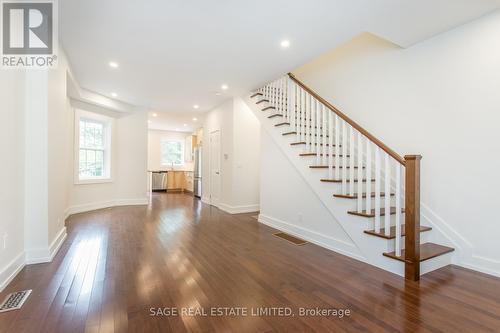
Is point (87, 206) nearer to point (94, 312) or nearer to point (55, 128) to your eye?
point (55, 128)

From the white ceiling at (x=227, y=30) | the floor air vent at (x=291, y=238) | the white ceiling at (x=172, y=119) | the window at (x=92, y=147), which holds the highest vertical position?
the white ceiling at (x=172, y=119)

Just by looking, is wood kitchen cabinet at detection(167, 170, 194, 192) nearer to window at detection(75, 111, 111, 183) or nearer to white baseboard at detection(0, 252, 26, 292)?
window at detection(75, 111, 111, 183)

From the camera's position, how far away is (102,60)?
3738 mm

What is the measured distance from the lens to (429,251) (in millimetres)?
2678

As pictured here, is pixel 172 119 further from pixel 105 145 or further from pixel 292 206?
pixel 292 206

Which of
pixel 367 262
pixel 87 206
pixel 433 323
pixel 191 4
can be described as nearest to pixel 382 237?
pixel 367 262

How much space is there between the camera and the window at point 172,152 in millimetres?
11031

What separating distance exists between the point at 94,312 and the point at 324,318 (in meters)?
1.74

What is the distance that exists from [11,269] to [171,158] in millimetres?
9129

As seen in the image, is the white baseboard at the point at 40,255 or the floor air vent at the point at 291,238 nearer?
the white baseboard at the point at 40,255

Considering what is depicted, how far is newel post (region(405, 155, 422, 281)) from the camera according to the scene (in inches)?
93.0

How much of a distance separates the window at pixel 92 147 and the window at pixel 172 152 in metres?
4.68

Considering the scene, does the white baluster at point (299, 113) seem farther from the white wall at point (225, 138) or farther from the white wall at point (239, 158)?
the white wall at point (225, 138)

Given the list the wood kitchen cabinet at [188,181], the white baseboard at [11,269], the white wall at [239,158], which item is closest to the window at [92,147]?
the white wall at [239,158]
